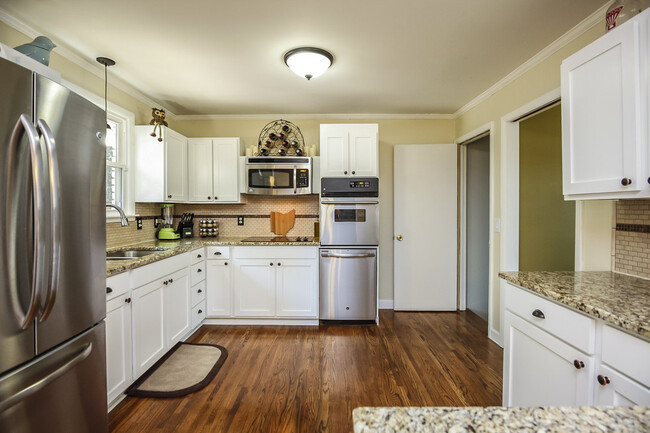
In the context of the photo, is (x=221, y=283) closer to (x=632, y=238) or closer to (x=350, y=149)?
(x=350, y=149)

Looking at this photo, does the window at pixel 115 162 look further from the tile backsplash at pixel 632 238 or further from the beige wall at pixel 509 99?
the tile backsplash at pixel 632 238

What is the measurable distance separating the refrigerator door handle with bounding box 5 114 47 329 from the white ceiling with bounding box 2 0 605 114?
1268 millimetres

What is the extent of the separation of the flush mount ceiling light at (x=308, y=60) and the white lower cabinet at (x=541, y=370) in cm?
217

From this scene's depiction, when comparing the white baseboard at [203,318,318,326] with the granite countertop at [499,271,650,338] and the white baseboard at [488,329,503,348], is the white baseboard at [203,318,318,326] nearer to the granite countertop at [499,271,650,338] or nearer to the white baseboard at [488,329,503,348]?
the white baseboard at [488,329,503,348]

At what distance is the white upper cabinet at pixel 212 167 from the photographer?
11.7 ft

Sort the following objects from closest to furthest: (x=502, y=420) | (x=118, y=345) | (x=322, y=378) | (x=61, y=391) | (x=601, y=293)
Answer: (x=502, y=420) < (x=61, y=391) < (x=601, y=293) < (x=118, y=345) < (x=322, y=378)

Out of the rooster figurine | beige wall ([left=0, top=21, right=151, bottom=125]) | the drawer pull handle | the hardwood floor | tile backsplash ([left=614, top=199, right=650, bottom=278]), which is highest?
beige wall ([left=0, top=21, right=151, bottom=125])

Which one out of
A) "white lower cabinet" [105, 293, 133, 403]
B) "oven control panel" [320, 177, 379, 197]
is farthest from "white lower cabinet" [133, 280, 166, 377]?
"oven control panel" [320, 177, 379, 197]

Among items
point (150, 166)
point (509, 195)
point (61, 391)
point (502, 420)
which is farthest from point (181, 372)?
point (509, 195)

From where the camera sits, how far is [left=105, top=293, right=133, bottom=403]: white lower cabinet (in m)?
1.79

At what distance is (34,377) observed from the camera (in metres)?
1.04

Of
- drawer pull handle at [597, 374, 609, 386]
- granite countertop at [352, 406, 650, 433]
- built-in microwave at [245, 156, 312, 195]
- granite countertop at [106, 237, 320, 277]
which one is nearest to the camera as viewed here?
granite countertop at [352, 406, 650, 433]

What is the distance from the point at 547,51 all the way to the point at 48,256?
3.24 m

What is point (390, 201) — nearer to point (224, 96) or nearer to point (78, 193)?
point (224, 96)
